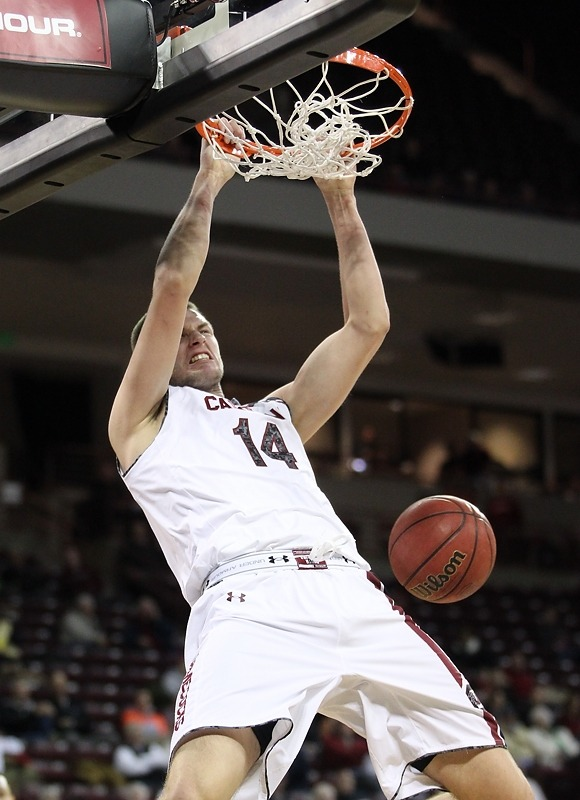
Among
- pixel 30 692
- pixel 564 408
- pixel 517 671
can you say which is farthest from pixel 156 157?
pixel 564 408

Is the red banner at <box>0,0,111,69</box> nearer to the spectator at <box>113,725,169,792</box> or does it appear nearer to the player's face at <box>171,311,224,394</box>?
the player's face at <box>171,311,224,394</box>

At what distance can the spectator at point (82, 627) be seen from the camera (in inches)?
549

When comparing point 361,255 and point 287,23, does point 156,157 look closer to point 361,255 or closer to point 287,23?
point 361,255

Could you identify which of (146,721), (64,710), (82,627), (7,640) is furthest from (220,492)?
(82,627)

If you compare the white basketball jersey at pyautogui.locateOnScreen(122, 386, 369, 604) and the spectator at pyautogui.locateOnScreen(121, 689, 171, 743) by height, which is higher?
the white basketball jersey at pyautogui.locateOnScreen(122, 386, 369, 604)

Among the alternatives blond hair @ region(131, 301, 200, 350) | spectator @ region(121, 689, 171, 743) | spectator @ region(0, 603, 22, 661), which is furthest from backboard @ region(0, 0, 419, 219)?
spectator @ region(0, 603, 22, 661)

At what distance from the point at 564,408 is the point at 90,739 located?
13662 millimetres

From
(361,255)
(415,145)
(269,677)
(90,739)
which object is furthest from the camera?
(415,145)

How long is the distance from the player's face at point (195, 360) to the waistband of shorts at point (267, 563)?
74 centimetres

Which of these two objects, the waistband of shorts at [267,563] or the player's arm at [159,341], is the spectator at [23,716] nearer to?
the player's arm at [159,341]

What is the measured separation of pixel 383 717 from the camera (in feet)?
12.8

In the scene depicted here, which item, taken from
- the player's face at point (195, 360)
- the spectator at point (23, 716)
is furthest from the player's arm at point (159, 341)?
the spectator at point (23, 716)

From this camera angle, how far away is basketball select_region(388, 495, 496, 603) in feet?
14.4

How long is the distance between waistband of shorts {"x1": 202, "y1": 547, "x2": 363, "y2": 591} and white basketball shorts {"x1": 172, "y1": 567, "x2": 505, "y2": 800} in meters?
0.02
